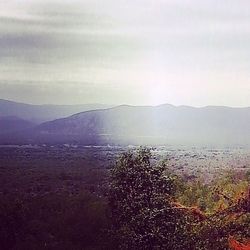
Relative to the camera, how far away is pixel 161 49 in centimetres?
764

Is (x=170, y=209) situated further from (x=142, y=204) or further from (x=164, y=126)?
(x=164, y=126)

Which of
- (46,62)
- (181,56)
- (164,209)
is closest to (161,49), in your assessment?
(181,56)

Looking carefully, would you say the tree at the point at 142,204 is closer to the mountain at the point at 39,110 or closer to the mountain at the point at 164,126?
the mountain at the point at 164,126

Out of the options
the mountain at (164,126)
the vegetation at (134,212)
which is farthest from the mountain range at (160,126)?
the vegetation at (134,212)

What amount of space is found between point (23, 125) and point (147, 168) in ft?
5.62

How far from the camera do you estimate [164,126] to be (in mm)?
7566

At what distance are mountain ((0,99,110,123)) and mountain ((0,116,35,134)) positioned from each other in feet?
0.21

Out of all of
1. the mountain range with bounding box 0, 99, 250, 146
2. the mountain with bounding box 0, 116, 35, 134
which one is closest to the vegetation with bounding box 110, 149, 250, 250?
the mountain range with bounding box 0, 99, 250, 146

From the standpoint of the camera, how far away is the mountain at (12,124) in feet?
26.0

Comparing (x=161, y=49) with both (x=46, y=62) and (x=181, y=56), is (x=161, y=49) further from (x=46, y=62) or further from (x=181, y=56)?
(x=46, y=62)

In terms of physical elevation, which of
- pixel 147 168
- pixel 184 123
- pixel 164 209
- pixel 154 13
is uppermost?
pixel 154 13

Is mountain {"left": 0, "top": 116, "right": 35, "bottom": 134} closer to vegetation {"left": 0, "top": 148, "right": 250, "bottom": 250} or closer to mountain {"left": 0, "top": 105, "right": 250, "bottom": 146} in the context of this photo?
mountain {"left": 0, "top": 105, "right": 250, "bottom": 146}

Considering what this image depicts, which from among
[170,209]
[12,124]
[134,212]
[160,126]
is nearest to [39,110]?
[12,124]

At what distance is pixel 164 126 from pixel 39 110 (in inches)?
62.9
